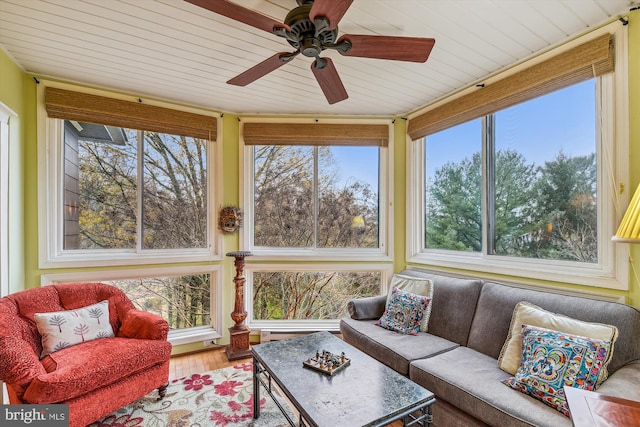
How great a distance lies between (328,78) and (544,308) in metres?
2.03

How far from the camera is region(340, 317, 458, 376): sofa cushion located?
2064mm

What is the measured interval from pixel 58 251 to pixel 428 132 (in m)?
3.66

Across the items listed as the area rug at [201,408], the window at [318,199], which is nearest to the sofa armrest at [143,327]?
the area rug at [201,408]

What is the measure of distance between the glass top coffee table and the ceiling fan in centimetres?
170

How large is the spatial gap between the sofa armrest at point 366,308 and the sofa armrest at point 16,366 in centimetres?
220

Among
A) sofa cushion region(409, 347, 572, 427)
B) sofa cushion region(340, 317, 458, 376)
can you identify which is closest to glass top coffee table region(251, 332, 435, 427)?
sofa cushion region(409, 347, 572, 427)

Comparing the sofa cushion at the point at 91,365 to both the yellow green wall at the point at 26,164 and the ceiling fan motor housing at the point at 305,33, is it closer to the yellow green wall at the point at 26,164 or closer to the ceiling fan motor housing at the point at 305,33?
the yellow green wall at the point at 26,164

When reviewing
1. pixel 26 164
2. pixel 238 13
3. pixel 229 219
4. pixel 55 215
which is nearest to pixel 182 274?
pixel 229 219

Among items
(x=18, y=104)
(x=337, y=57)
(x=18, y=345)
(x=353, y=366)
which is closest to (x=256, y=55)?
(x=337, y=57)

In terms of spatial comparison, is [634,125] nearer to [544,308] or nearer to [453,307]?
[544,308]

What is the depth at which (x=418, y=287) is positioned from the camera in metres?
2.67

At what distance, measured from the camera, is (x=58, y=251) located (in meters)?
2.62

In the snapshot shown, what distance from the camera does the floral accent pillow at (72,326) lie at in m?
2.00

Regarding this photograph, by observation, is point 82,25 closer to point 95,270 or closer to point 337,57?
point 337,57
